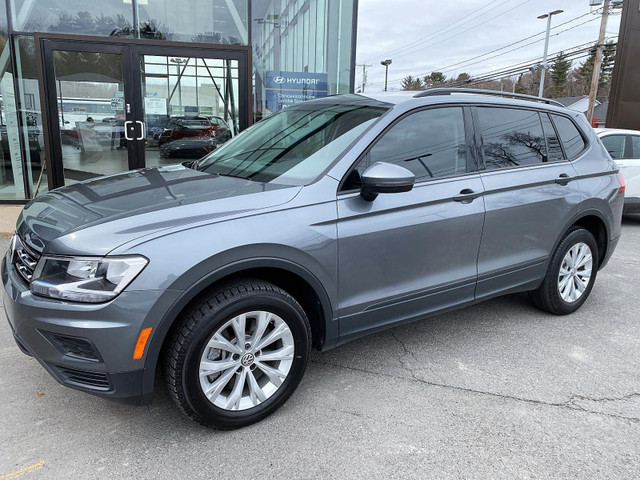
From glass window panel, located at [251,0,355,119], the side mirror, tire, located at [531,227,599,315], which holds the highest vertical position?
glass window panel, located at [251,0,355,119]

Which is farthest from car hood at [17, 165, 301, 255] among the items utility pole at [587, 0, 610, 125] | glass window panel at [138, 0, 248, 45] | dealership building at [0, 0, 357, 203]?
utility pole at [587, 0, 610, 125]

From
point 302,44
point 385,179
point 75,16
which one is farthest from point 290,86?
point 385,179

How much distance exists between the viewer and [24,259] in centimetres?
251

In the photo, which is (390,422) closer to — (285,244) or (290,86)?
(285,244)

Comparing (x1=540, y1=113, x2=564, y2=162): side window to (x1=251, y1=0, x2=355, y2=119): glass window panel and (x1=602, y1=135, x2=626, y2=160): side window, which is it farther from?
(x1=251, y1=0, x2=355, y2=119): glass window panel

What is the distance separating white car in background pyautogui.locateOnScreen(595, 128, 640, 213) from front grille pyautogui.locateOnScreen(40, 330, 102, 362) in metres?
8.39

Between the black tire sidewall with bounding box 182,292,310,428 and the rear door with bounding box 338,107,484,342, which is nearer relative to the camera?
the black tire sidewall with bounding box 182,292,310,428

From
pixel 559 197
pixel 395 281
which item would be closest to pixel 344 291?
pixel 395 281

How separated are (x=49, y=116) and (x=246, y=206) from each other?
693cm

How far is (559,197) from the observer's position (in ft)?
12.6

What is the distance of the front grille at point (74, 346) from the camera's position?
2205 mm

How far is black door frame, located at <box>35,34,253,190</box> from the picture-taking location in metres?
7.74

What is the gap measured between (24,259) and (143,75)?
6494 mm

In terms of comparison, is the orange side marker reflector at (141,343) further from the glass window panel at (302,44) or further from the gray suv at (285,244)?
the glass window panel at (302,44)
